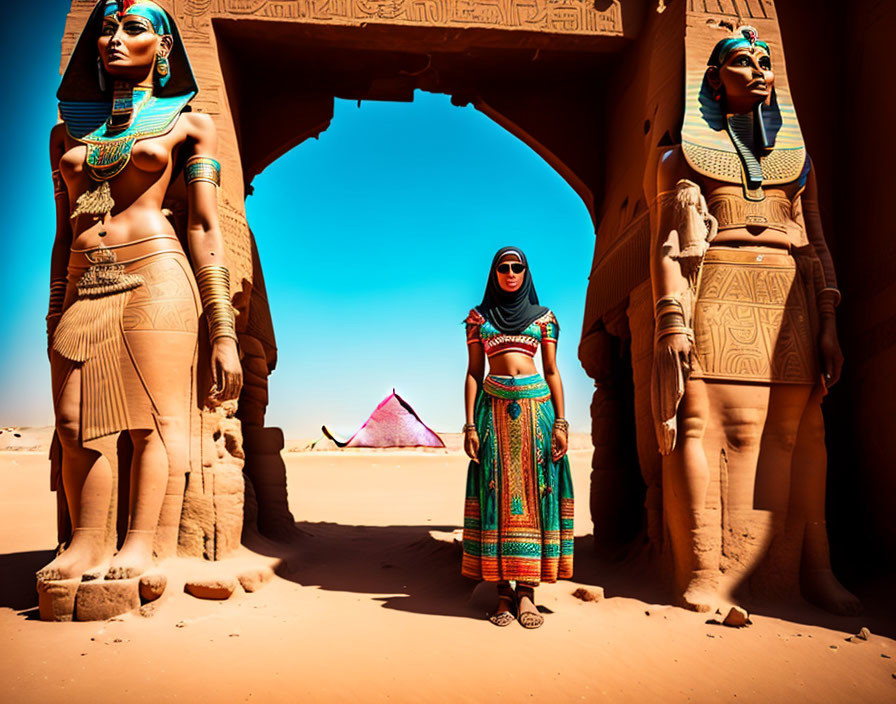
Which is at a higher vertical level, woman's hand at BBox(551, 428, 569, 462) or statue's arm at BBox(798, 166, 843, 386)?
statue's arm at BBox(798, 166, 843, 386)

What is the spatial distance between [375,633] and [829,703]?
2.07 metres

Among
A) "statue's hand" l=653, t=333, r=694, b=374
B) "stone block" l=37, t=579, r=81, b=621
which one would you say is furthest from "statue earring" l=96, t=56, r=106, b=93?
"statue's hand" l=653, t=333, r=694, b=374

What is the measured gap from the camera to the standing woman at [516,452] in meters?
4.16

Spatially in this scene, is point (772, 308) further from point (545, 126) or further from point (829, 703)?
point (545, 126)

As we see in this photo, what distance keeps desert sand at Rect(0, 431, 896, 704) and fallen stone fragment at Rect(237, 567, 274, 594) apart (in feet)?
0.18

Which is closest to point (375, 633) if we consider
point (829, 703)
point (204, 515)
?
point (204, 515)

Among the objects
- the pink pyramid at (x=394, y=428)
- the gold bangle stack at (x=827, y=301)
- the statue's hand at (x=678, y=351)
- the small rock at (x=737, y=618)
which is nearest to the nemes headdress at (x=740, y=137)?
the gold bangle stack at (x=827, y=301)

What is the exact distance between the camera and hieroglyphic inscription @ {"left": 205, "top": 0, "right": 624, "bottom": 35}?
217 inches

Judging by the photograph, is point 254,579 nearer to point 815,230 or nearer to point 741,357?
point 741,357

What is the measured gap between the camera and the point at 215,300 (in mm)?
4352

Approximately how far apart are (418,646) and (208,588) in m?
1.36

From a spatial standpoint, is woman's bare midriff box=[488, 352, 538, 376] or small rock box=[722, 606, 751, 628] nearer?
small rock box=[722, 606, 751, 628]

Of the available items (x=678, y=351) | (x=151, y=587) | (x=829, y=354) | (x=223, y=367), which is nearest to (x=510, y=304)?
(x=678, y=351)

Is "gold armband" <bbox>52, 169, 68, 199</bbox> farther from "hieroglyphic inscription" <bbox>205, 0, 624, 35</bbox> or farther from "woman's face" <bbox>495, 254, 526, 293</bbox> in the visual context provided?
"woman's face" <bbox>495, 254, 526, 293</bbox>
